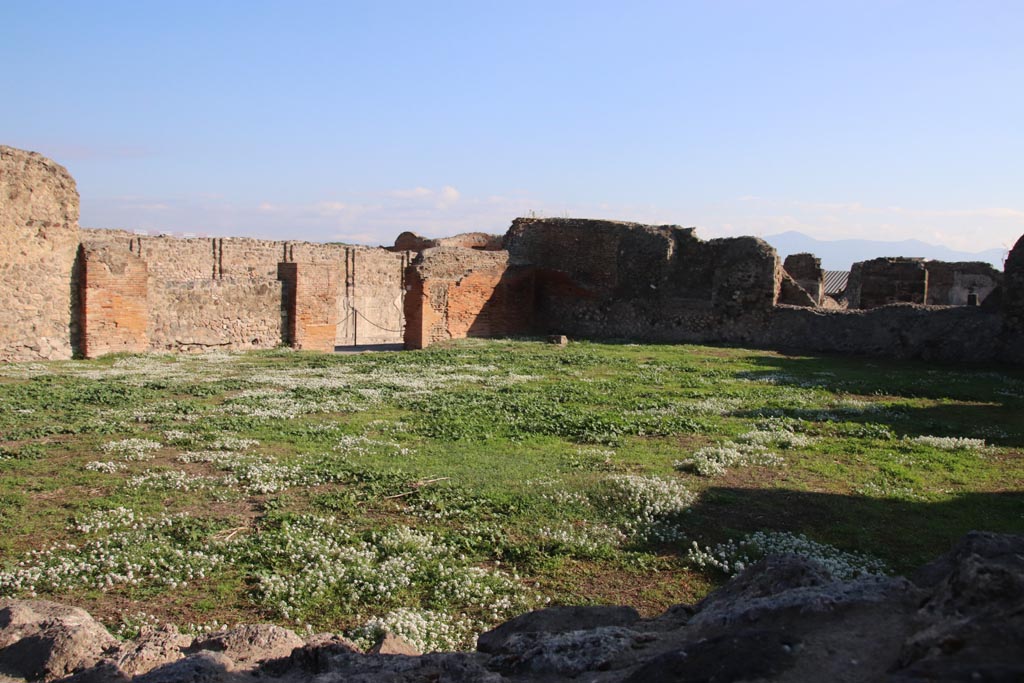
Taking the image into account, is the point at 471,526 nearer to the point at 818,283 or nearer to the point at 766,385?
the point at 766,385

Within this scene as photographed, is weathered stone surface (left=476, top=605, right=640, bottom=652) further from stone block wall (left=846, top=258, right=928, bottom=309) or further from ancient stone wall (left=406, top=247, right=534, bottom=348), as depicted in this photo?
stone block wall (left=846, top=258, right=928, bottom=309)

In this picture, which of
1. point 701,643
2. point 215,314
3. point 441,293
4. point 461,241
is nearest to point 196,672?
point 701,643

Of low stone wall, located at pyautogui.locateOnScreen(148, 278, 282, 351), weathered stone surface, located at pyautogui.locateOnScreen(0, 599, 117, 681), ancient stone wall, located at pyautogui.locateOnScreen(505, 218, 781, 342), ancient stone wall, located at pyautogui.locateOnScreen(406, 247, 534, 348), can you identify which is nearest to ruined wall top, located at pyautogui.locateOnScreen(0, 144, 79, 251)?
low stone wall, located at pyautogui.locateOnScreen(148, 278, 282, 351)

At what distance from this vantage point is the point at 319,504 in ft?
22.6

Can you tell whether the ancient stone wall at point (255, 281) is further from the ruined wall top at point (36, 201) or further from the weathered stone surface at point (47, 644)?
the weathered stone surface at point (47, 644)

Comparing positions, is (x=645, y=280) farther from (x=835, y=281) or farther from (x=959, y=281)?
(x=835, y=281)

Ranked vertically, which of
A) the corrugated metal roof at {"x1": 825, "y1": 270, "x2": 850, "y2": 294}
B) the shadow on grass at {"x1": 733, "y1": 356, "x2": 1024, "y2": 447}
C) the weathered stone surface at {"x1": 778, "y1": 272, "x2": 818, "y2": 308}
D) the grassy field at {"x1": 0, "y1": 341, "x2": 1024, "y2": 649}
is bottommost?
the grassy field at {"x1": 0, "y1": 341, "x2": 1024, "y2": 649}

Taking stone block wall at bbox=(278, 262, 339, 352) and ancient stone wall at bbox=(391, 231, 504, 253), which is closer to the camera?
stone block wall at bbox=(278, 262, 339, 352)

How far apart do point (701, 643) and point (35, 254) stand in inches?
687

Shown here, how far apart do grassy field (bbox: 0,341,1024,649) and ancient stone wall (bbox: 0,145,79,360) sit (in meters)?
2.65

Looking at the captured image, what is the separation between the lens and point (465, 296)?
24.7 meters

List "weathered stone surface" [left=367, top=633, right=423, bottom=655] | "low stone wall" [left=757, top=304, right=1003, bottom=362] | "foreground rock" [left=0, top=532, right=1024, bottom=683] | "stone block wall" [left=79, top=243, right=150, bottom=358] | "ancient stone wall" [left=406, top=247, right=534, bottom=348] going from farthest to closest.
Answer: "ancient stone wall" [left=406, top=247, right=534, bottom=348] < "low stone wall" [left=757, top=304, right=1003, bottom=362] < "stone block wall" [left=79, top=243, right=150, bottom=358] < "weathered stone surface" [left=367, top=633, right=423, bottom=655] < "foreground rock" [left=0, top=532, right=1024, bottom=683]

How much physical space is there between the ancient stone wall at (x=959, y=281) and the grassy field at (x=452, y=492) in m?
23.4

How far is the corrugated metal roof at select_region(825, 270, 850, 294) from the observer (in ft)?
138
